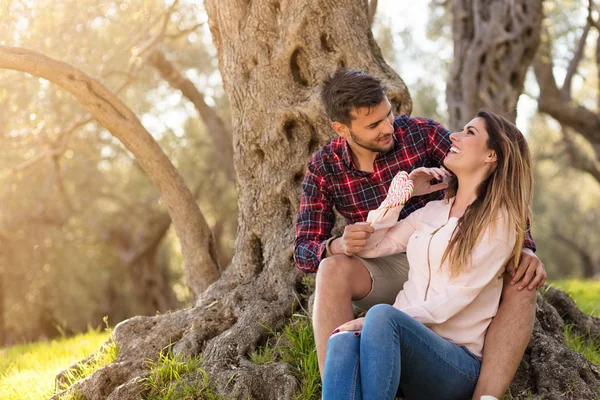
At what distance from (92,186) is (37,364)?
37.2 ft

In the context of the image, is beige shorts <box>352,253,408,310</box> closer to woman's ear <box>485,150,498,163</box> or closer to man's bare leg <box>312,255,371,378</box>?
man's bare leg <box>312,255,371,378</box>

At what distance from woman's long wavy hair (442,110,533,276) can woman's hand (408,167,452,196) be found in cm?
34

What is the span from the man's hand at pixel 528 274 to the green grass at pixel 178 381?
188cm

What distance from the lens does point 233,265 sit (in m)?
5.61

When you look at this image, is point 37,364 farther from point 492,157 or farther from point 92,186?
point 92,186

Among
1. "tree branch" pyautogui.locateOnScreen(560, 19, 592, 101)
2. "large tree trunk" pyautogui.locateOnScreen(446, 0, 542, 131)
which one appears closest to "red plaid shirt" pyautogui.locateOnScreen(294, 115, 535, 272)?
"large tree trunk" pyautogui.locateOnScreen(446, 0, 542, 131)

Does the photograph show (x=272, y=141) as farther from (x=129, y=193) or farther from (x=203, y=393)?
(x=129, y=193)

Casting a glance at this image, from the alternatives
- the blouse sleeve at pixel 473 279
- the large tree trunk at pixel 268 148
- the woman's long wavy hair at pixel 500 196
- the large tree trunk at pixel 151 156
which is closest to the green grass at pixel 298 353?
the large tree trunk at pixel 268 148

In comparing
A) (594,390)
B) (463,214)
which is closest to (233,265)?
(463,214)

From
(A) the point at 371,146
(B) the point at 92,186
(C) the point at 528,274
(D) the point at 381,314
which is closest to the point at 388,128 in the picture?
(A) the point at 371,146

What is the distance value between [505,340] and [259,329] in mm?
1780

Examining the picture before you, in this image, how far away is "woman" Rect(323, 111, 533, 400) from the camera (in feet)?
10.8

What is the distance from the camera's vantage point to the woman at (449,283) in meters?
3.30

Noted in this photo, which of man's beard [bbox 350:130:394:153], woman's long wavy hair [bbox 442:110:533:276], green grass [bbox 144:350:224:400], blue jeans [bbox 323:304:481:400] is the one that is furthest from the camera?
man's beard [bbox 350:130:394:153]
